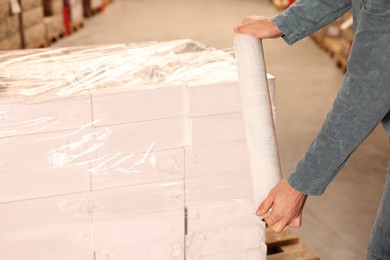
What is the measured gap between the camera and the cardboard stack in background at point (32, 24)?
675cm

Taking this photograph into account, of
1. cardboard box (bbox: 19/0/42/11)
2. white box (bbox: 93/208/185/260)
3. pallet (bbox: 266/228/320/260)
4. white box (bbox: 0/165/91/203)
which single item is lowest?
pallet (bbox: 266/228/320/260)

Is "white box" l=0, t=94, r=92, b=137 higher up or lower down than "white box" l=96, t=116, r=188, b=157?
higher up

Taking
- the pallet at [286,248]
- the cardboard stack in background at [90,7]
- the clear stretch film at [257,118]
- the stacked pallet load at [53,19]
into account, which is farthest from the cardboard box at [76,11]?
→ the clear stretch film at [257,118]

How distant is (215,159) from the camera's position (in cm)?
257

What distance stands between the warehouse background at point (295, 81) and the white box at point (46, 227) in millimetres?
1561

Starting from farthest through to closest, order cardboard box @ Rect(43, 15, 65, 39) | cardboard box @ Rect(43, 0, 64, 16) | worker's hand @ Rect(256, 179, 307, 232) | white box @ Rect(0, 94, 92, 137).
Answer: cardboard box @ Rect(43, 0, 64, 16), cardboard box @ Rect(43, 15, 65, 39), white box @ Rect(0, 94, 92, 137), worker's hand @ Rect(256, 179, 307, 232)

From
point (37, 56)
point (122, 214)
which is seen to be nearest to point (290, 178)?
point (122, 214)

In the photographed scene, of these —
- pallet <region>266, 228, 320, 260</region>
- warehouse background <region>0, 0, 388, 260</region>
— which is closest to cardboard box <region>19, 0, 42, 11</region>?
warehouse background <region>0, 0, 388, 260</region>

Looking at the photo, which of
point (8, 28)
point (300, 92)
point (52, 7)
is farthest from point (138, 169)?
point (52, 7)

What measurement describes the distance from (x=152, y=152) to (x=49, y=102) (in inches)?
18.3

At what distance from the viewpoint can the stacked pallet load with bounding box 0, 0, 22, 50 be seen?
6068mm

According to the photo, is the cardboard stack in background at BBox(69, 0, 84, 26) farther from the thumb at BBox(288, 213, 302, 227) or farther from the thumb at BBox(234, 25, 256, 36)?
the thumb at BBox(288, 213, 302, 227)

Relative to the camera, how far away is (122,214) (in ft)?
A: 8.32

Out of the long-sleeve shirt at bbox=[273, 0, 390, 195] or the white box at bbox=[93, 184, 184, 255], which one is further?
the white box at bbox=[93, 184, 184, 255]
